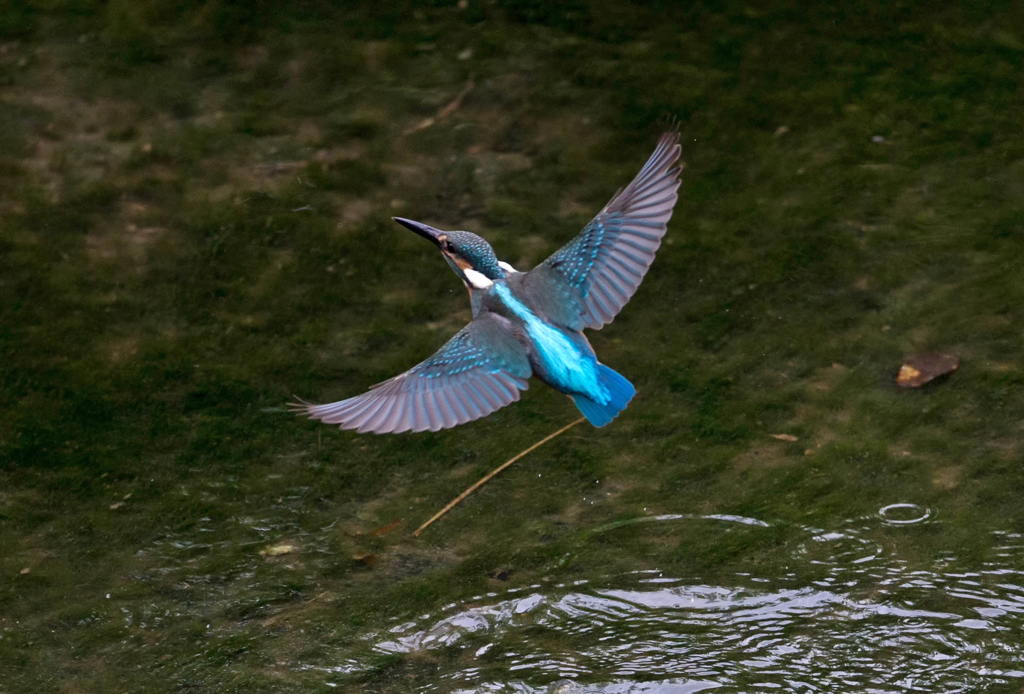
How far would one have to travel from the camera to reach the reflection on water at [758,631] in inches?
119

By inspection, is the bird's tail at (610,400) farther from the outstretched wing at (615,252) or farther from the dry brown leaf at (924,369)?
the dry brown leaf at (924,369)

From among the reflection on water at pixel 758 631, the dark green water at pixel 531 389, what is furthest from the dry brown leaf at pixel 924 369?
the reflection on water at pixel 758 631

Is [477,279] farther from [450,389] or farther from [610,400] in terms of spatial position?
[610,400]

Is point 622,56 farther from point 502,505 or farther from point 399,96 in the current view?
point 502,505

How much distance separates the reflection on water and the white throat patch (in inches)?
33.7

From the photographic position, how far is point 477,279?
11.3 ft

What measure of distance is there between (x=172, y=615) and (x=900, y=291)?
267 centimetres

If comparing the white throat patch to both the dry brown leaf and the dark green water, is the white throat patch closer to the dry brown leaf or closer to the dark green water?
the dark green water

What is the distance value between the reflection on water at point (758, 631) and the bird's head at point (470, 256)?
88cm

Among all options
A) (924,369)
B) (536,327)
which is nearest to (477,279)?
(536,327)

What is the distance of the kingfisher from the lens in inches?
120

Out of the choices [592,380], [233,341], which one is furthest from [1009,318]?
[233,341]

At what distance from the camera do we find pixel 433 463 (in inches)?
154

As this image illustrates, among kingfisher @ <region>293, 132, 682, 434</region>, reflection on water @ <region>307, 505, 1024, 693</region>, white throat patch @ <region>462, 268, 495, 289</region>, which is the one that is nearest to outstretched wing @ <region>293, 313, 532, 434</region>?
kingfisher @ <region>293, 132, 682, 434</region>
